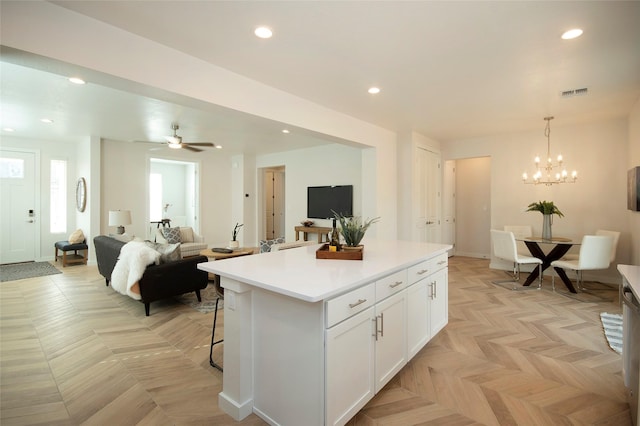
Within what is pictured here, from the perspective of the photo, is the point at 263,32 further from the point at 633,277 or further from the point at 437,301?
the point at 633,277

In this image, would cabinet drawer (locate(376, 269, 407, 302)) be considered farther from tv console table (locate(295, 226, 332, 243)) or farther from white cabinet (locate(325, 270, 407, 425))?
tv console table (locate(295, 226, 332, 243))

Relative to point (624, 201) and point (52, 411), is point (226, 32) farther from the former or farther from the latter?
point (624, 201)

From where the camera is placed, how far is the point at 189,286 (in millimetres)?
3836

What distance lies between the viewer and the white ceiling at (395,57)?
2.02 metres

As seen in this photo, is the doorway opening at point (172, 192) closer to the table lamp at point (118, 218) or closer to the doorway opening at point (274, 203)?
the doorway opening at point (274, 203)

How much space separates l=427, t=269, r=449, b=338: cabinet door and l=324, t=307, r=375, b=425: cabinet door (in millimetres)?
1026

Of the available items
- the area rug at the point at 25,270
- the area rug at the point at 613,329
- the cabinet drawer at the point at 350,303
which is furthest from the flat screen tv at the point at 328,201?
the area rug at the point at 25,270

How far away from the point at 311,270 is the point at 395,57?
6.47 ft

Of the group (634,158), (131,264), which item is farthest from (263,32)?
(634,158)

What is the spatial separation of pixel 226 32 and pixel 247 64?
1.66ft

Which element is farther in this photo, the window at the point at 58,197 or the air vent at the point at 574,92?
the window at the point at 58,197

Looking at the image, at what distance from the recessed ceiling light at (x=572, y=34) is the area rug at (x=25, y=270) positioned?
7.61m

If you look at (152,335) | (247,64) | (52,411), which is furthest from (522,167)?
(52,411)

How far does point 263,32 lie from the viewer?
89.0 inches
